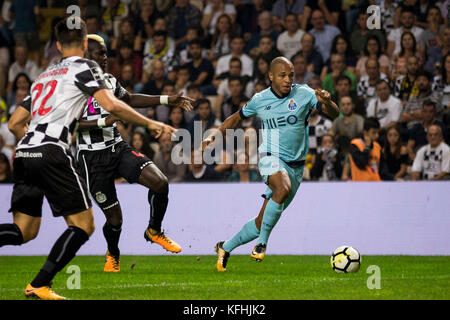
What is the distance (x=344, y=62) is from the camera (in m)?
13.5

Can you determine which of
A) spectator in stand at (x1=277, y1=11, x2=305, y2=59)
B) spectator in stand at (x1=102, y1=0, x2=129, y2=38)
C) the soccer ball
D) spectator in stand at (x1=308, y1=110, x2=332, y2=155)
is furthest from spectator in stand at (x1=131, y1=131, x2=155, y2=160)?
the soccer ball

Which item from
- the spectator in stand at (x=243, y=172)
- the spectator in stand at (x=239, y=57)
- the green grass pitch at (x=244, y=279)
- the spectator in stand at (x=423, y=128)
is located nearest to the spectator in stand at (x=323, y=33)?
the spectator in stand at (x=239, y=57)

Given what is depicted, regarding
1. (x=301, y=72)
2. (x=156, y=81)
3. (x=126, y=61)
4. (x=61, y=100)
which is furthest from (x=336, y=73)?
(x=61, y=100)

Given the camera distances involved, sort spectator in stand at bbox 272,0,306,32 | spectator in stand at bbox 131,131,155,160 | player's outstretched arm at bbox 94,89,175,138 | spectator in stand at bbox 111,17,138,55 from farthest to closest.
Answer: spectator in stand at bbox 111,17,138,55, spectator in stand at bbox 272,0,306,32, spectator in stand at bbox 131,131,155,160, player's outstretched arm at bbox 94,89,175,138

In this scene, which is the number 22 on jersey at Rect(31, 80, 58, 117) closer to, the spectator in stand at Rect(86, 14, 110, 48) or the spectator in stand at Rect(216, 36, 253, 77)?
the spectator in stand at Rect(216, 36, 253, 77)

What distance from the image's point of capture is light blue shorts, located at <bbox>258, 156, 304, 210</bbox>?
8.53 m

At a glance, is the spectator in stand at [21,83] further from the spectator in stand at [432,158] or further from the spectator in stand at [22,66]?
the spectator in stand at [432,158]

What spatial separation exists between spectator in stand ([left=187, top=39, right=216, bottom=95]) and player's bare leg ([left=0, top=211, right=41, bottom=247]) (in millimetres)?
8261

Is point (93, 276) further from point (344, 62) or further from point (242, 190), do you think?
point (344, 62)

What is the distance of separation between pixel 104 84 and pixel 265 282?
8.51 feet

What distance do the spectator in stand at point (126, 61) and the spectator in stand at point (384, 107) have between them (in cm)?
487

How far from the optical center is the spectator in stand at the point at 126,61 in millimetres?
15258

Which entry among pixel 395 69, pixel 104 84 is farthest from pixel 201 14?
pixel 104 84

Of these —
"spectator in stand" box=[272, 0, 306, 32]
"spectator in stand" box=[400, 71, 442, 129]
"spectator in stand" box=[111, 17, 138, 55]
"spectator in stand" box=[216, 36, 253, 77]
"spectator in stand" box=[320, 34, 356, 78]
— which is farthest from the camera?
"spectator in stand" box=[111, 17, 138, 55]
